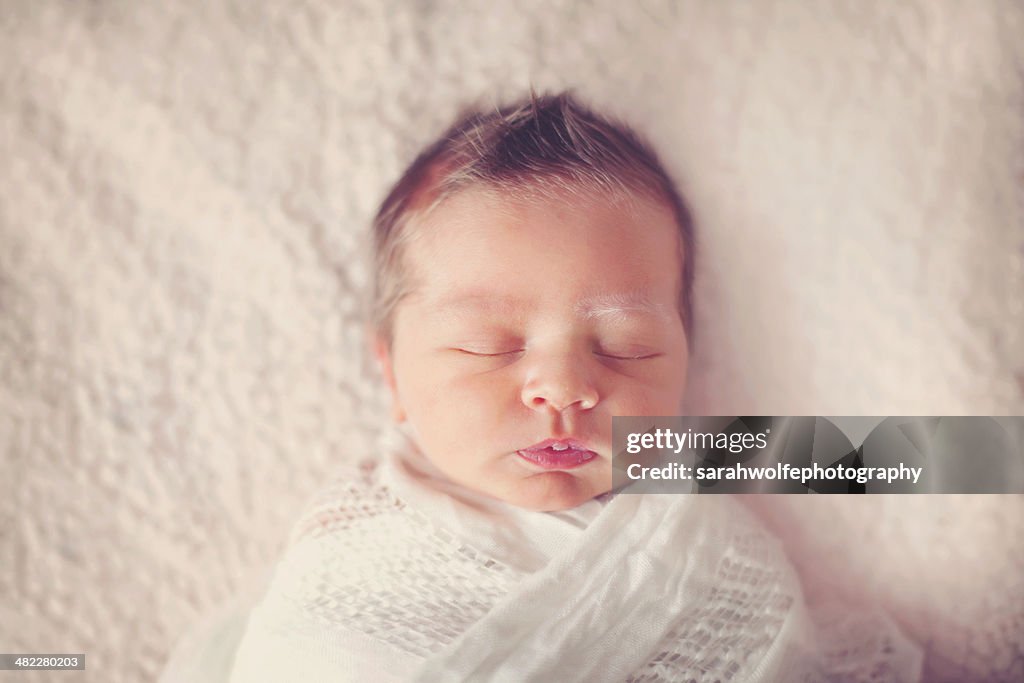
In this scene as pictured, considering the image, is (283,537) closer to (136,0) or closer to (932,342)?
(136,0)

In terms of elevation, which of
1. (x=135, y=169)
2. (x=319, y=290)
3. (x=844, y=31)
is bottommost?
(x=319, y=290)

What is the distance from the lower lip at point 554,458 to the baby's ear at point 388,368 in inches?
7.0

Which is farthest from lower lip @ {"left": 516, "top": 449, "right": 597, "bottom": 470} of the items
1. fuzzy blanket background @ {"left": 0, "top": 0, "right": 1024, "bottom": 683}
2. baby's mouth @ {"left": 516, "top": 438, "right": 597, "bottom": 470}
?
fuzzy blanket background @ {"left": 0, "top": 0, "right": 1024, "bottom": 683}

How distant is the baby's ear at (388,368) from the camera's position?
2.68ft

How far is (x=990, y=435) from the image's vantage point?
791 millimetres

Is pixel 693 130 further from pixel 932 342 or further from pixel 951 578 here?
pixel 951 578

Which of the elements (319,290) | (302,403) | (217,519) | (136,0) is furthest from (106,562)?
(136,0)

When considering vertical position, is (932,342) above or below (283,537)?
above

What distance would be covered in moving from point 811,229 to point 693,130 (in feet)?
0.54

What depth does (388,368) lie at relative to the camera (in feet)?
2.70

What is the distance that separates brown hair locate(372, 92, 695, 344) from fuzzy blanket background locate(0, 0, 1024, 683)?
1.7 inches

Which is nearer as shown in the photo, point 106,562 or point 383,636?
point 383,636
